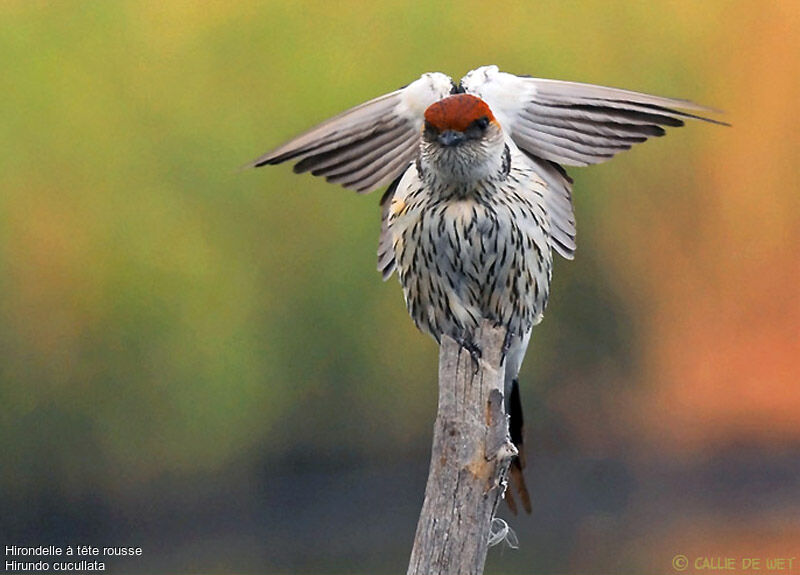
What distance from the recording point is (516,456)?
2316 mm

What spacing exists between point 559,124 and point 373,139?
396mm

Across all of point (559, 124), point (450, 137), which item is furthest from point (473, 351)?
point (559, 124)

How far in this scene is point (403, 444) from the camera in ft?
13.9

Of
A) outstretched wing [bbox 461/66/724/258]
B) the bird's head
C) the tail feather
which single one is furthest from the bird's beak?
the tail feather

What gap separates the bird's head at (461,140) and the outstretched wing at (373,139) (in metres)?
0.28

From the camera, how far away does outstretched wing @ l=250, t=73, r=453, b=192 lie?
242 centimetres

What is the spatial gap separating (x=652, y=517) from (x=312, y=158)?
2533mm

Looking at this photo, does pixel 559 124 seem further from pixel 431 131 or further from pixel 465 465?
pixel 465 465

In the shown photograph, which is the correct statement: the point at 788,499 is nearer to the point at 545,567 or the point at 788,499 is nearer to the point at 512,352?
the point at 545,567

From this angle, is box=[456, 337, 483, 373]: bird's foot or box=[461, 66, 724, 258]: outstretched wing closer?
box=[456, 337, 483, 373]: bird's foot

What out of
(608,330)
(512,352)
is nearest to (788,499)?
(608,330)

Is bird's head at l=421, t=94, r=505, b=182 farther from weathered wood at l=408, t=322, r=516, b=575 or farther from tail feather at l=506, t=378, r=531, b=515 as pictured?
tail feather at l=506, t=378, r=531, b=515

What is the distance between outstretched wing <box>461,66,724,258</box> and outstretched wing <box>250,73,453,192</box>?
11 centimetres

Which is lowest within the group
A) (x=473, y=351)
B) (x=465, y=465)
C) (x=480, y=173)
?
(x=465, y=465)
